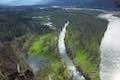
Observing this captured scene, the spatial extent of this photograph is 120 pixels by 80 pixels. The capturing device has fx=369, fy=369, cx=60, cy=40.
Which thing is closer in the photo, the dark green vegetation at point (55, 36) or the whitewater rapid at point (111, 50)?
the whitewater rapid at point (111, 50)

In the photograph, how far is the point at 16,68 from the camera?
18734 millimetres

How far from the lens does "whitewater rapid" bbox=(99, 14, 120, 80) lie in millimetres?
65000

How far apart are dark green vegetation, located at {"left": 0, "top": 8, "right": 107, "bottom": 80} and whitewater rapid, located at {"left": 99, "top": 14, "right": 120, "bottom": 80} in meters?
1.35

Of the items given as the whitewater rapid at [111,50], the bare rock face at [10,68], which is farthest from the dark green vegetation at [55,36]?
the bare rock face at [10,68]

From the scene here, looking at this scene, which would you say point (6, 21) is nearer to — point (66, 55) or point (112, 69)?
point (66, 55)

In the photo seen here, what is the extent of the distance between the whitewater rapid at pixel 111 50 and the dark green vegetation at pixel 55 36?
1349 millimetres

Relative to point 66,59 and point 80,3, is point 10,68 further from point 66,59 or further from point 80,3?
point 80,3

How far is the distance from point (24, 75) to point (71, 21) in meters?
99.4

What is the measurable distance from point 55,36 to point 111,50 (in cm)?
2433

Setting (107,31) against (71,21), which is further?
(71,21)

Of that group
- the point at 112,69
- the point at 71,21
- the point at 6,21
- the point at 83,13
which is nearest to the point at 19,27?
the point at 6,21

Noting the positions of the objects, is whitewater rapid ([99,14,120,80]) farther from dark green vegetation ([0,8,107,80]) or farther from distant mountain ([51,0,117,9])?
distant mountain ([51,0,117,9])

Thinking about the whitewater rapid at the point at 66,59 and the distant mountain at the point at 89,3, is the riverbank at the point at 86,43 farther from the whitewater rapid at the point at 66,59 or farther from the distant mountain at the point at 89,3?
the distant mountain at the point at 89,3

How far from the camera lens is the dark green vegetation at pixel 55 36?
67550 millimetres
